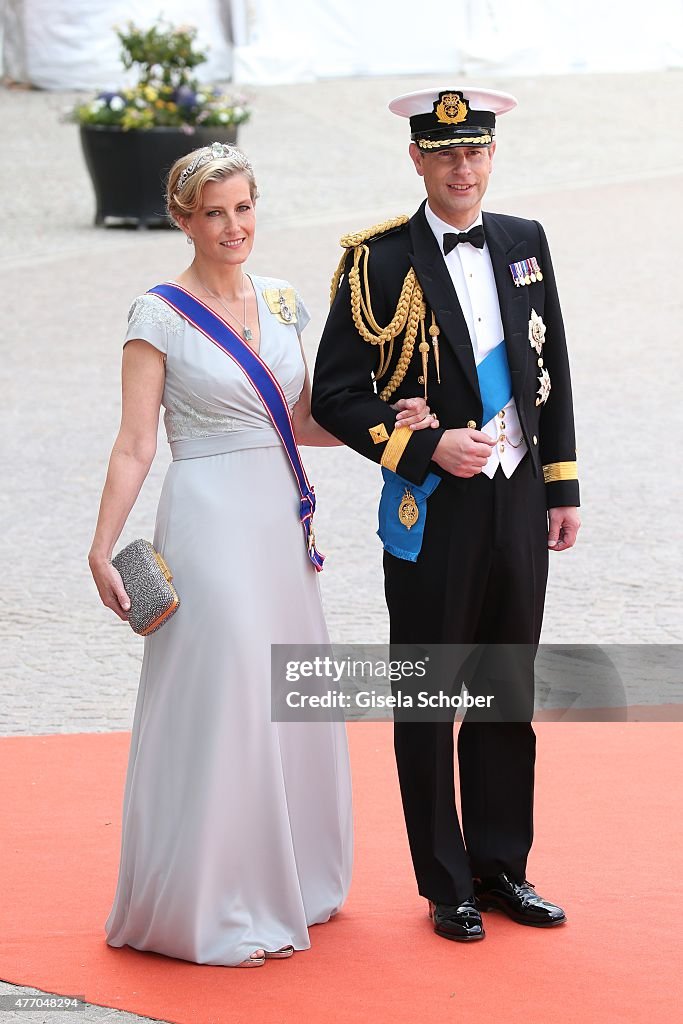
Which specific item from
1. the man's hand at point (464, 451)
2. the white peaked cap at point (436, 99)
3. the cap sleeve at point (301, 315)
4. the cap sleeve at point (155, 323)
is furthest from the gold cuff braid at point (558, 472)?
the cap sleeve at point (155, 323)

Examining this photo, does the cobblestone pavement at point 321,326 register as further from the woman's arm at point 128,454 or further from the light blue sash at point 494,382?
the light blue sash at point 494,382

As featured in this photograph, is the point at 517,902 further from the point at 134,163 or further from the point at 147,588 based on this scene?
the point at 134,163

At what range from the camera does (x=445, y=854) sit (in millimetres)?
3676

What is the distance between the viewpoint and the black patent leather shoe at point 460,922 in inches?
144

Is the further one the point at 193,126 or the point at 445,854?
the point at 193,126

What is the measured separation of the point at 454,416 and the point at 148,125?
38.0 feet

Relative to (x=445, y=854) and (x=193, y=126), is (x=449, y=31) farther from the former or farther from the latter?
(x=445, y=854)

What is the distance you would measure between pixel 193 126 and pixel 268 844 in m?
12.0

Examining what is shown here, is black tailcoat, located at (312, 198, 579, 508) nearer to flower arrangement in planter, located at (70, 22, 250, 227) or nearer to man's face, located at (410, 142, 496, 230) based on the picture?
man's face, located at (410, 142, 496, 230)

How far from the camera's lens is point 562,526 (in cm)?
372

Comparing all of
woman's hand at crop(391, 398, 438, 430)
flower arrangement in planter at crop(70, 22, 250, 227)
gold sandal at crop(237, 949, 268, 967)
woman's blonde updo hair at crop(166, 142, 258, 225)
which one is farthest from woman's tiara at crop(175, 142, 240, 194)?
flower arrangement in planter at crop(70, 22, 250, 227)

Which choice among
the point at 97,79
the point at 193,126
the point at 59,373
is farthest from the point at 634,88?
the point at 59,373

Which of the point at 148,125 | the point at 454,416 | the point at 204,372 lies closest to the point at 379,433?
the point at 454,416

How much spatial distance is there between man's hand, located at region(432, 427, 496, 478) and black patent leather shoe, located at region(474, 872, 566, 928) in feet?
3.29
